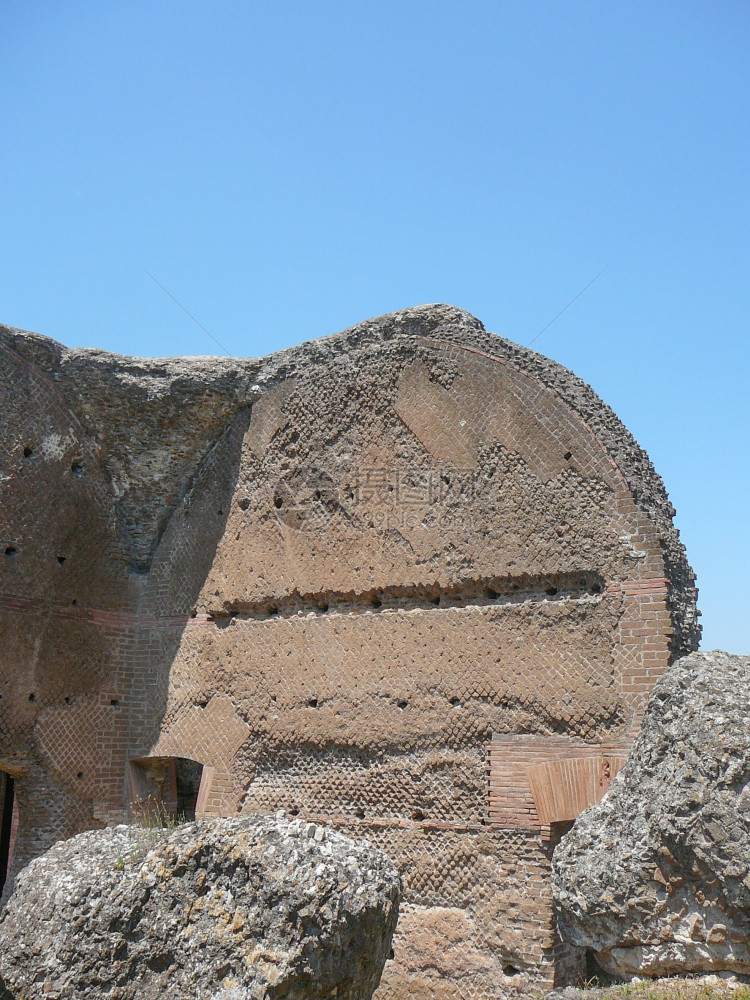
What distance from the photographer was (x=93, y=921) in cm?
426

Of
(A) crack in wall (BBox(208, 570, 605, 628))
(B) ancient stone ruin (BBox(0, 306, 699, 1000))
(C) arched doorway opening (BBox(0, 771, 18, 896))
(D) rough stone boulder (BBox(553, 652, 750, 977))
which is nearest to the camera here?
(D) rough stone boulder (BBox(553, 652, 750, 977))

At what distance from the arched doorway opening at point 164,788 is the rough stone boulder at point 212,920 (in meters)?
3.84

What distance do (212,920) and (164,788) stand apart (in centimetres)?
469

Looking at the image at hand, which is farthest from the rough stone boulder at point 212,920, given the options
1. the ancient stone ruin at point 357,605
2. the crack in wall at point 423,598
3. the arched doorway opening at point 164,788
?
the arched doorway opening at point 164,788

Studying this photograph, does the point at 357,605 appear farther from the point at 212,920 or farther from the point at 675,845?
the point at 212,920

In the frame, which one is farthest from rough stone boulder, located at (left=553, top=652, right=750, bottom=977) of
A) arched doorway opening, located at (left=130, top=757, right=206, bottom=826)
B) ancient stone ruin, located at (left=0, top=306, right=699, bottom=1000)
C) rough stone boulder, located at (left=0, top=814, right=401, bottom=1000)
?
arched doorway opening, located at (left=130, top=757, right=206, bottom=826)

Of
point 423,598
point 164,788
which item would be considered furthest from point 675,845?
point 164,788

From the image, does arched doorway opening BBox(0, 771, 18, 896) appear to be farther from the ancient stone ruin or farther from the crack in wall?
the crack in wall

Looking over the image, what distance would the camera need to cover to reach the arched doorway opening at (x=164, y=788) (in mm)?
8422

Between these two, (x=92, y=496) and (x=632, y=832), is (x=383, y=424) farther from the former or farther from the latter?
(x=632, y=832)

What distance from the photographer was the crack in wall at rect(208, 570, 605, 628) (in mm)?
6551

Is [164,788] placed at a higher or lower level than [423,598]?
lower

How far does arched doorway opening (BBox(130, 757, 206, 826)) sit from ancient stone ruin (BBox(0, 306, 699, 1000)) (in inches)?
1.0

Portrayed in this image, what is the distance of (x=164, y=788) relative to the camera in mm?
8664
